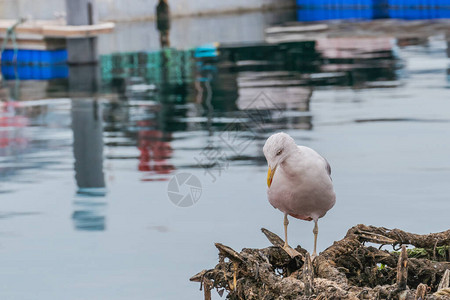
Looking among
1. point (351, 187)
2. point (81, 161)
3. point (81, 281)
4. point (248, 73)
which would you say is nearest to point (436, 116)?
point (351, 187)

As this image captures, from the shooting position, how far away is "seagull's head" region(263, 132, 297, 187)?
18.0 ft

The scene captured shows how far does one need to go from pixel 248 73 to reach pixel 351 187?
1150cm

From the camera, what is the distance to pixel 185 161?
12578 mm

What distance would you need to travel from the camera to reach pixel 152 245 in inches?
349

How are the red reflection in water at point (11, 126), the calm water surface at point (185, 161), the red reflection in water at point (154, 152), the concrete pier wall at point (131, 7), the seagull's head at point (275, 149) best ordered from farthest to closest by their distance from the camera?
1. the concrete pier wall at point (131, 7)
2. the red reflection in water at point (11, 126)
3. the red reflection in water at point (154, 152)
4. the calm water surface at point (185, 161)
5. the seagull's head at point (275, 149)

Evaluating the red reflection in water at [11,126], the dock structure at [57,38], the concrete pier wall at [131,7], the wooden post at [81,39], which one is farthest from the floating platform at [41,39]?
the concrete pier wall at [131,7]

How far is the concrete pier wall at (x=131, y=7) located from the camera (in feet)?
122

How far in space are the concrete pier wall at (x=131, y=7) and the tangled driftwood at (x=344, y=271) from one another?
31.3m

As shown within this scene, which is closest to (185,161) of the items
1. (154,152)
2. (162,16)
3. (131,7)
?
(154,152)

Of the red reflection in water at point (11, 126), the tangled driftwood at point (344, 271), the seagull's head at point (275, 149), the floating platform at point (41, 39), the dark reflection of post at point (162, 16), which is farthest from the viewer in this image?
the dark reflection of post at point (162, 16)

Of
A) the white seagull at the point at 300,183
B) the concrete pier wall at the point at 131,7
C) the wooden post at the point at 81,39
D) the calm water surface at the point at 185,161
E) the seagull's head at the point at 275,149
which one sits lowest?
the calm water surface at the point at 185,161

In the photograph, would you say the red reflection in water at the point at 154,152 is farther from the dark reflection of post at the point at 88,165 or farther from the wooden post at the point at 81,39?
the wooden post at the point at 81,39

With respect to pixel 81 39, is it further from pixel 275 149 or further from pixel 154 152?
pixel 275 149

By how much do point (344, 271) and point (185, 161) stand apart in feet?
22.9
